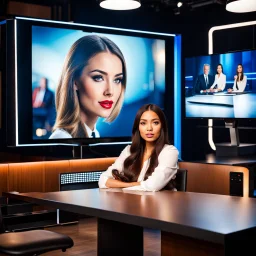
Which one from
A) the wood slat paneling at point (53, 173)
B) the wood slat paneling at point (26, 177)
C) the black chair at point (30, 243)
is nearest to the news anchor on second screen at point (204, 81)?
the wood slat paneling at point (53, 173)

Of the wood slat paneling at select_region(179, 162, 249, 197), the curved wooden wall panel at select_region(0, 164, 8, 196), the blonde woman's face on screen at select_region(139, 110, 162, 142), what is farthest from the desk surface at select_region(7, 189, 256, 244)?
the curved wooden wall panel at select_region(0, 164, 8, 196)

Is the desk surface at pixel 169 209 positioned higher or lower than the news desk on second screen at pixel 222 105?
lower

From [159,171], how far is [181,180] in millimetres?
222

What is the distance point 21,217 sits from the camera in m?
4.41

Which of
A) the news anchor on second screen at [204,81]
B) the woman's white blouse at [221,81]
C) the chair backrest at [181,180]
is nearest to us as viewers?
the chair backrest at [181,180]

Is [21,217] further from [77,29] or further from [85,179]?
[77,29]

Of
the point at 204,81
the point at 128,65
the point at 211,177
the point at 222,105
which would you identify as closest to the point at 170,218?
the point at 211,177

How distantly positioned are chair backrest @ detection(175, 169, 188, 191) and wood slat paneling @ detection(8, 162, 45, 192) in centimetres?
208

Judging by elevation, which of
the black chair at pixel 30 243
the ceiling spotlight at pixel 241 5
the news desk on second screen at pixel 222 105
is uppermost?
the ceiling spotlight at pixel 241 5

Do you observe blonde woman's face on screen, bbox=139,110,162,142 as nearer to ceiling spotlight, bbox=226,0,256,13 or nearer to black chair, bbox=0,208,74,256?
black chair, bbox=0,208,74,256

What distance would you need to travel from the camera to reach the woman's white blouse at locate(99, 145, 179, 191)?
2586 millimetres

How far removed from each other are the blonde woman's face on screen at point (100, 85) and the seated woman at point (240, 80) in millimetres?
1261

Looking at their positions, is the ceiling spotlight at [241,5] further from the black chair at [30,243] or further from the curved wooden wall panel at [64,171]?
the black chair at [30,243]

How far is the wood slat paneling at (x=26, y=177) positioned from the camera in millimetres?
4465
